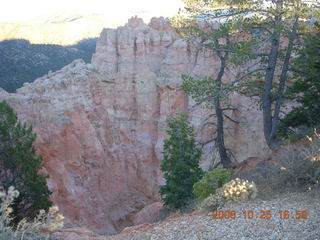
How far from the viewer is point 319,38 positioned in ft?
33.8

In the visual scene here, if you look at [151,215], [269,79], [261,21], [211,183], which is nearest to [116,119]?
[151,215]

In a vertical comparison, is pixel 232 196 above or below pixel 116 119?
above

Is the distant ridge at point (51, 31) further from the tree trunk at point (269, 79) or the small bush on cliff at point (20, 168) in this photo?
the tree trunk at point (269, 79)

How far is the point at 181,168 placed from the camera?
444 inches

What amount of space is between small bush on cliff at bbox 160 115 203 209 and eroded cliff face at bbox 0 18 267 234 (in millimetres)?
4603

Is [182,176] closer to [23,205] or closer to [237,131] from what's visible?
[23,205]

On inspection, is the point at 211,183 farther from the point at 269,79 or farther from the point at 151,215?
the point at 151,215

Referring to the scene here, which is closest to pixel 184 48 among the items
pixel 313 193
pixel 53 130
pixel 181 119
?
pixel 53 130

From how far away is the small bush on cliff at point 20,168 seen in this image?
10.8 meters

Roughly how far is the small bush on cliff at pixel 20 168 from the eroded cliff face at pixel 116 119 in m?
6.64

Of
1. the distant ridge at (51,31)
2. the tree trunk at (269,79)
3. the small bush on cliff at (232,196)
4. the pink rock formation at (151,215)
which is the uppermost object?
the distant ridge at (51,31)

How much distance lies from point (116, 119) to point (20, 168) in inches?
701

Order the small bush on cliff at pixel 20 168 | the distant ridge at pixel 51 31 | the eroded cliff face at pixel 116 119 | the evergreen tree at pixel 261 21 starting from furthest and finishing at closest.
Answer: the distant ridge at pixel 51 31
the eroded cliff face at pixel 116 119
the small bush on cliff at pixel 20 168
the evergreen tree at pixel 261 21
